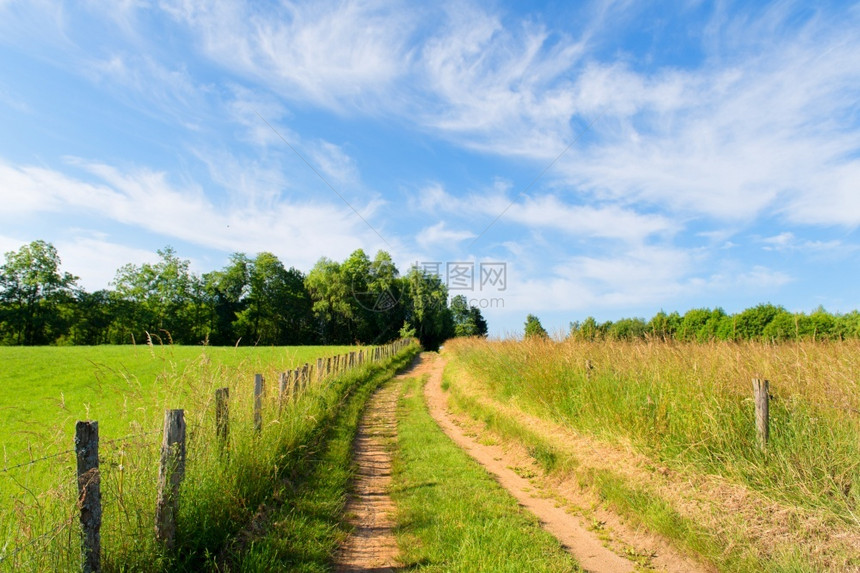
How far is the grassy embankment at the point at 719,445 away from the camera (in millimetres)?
4082

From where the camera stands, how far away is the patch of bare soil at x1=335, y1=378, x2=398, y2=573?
13.9 feet

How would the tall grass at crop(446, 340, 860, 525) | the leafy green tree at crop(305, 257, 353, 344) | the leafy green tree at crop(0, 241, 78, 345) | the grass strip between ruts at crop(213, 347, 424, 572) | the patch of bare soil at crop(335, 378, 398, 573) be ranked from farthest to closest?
the leafy green tree at crop(305, 257, 353, 344) < the leafy green tree at crop(0, 241, 78, 345) < the tall grass at crop(446, 340, 860, 525) < the patch of bare soil at crop(335, 378, 398, 573) < the grass strip between ruts at crop(213, 347, 424, 572)

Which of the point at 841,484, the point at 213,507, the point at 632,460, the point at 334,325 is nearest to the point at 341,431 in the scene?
the point at 213,507

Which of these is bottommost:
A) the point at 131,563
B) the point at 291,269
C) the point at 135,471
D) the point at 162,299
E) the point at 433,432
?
the point at 433,432

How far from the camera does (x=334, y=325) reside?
62312mm

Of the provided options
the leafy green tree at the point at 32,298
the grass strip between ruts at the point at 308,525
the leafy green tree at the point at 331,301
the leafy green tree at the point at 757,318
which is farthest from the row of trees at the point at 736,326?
the leafy green tree at the point at 32,298

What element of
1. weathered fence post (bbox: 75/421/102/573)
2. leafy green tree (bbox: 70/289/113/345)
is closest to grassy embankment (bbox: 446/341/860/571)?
weathered fence post (bbox: 75/421/102/573)

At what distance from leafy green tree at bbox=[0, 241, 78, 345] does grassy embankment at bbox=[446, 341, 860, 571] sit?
202 ft

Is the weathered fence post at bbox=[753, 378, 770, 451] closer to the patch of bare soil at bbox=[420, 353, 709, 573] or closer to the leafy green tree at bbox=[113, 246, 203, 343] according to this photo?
the patch of bare soil at bbox=[420, 353, 709, 573]

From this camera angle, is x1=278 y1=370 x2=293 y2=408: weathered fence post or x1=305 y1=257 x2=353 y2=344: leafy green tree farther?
x1=305 y1=257 x2=353 y2=344: leafy green tree

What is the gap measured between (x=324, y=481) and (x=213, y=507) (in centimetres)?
202

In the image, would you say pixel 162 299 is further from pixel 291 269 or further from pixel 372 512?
pixel 372 512

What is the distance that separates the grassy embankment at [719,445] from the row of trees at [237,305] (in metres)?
43.3

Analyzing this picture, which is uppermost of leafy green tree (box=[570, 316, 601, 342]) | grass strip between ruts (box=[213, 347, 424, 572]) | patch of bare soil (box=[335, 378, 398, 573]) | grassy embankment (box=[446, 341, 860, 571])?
leafy green tree (box=[570, 316, 601, 342])
